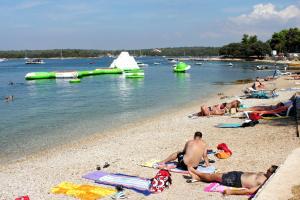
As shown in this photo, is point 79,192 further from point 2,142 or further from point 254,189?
point 2,142

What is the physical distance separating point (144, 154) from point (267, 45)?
15149cm

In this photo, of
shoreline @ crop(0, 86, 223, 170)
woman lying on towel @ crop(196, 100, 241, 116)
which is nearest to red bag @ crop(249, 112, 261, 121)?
woman lying on towel @ crop(196, 100, 241, 116)

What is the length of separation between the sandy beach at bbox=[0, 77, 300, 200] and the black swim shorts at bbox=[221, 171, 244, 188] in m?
0.55

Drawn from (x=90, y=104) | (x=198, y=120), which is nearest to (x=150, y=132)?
(x=198, y=120)

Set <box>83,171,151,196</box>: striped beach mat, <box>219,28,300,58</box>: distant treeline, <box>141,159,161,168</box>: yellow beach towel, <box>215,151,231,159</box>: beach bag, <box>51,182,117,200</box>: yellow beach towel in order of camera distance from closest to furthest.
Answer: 1. <box>51,182,117,200</box>: yellow beach towel
2. <box>83,171,151,196</box>: striped beach mat
3. <box>141,159,161,168</box>: yellow beach towel
4. <box>215,151,231,159</box>: beach bag
5. <box>219,28,300,58</box>: distant treeline

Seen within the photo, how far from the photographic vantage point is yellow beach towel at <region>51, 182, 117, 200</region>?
1042 centimetres

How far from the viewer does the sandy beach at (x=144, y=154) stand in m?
11.2

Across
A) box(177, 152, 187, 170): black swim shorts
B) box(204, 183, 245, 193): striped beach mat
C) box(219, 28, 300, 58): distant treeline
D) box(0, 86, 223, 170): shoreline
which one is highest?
box(219, 28, 300, 58): distant treeline

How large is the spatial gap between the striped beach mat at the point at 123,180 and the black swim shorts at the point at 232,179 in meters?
1.93

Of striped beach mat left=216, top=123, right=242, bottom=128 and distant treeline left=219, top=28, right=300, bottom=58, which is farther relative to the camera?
distant treeline left=219, top=28, right=300, bottom=58

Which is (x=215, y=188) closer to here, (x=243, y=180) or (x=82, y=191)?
(x=243, y=180)

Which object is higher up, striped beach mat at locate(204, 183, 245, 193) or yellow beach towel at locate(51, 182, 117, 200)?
striped beach mat at locate(204, 183, 245, 193)

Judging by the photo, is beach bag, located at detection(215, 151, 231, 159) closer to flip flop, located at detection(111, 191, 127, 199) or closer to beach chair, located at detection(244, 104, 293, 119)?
flip flop, located at detection(111, 191, 127, 199)

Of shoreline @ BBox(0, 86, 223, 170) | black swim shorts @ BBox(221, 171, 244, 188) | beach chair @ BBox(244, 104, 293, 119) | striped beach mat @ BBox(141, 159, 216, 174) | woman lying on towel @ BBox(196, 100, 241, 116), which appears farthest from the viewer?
woman lying on towel @ BBox(196, 100, 241, 116)
